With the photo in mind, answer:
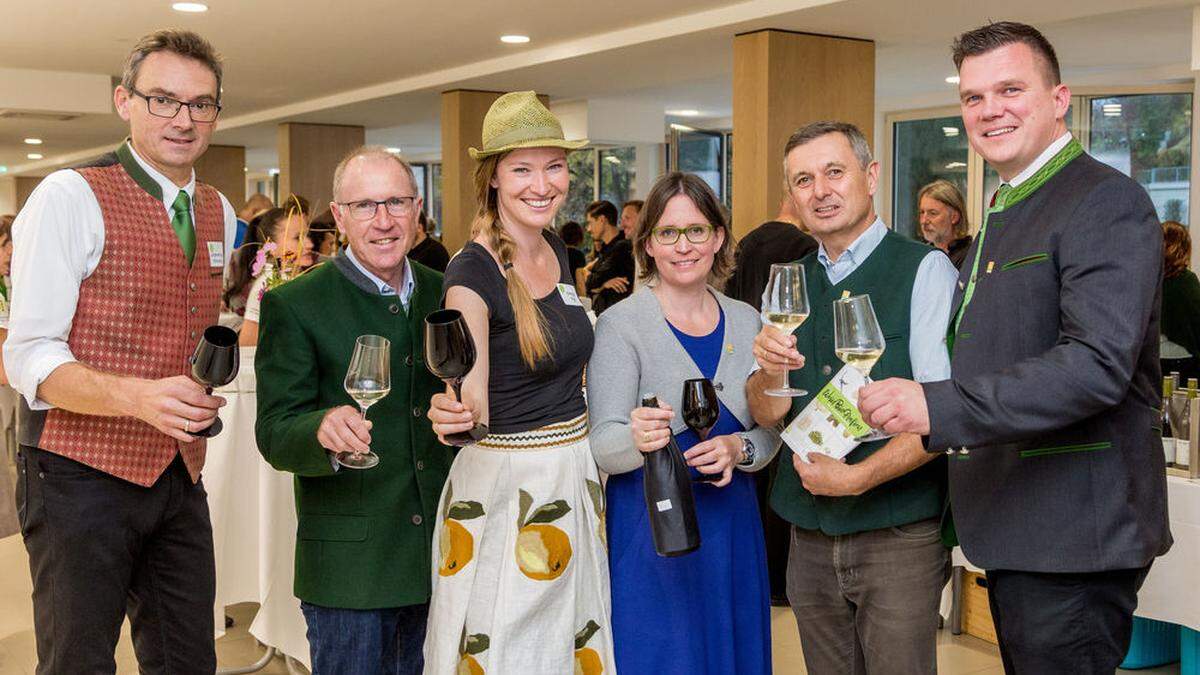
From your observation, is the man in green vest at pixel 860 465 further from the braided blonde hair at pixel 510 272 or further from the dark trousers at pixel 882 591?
the braided blonde hair at pixel 510 272

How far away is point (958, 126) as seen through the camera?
12.4 meters

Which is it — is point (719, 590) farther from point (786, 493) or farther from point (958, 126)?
point (958, 126)

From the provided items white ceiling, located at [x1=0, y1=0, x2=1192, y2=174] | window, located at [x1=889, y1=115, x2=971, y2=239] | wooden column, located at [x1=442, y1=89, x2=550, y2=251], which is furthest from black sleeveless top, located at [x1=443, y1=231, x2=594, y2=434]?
window, located at [x1=889, y1=115, x2=971, y2=239]

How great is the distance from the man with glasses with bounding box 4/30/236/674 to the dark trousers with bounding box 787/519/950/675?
4.25 feet

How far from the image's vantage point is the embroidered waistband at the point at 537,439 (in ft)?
7.20

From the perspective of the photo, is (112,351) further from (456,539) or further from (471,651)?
(471,651)

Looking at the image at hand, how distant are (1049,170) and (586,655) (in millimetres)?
1269

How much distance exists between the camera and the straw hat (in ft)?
7.26

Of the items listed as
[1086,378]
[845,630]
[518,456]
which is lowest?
[845,630]

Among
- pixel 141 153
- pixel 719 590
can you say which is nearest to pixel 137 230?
pixel 141 153

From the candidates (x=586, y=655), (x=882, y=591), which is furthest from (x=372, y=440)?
(x=882, y=591)

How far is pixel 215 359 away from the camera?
Result: 1.87 meters

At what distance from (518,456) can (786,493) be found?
0.60 meters

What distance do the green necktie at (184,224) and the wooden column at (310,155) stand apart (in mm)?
12293
